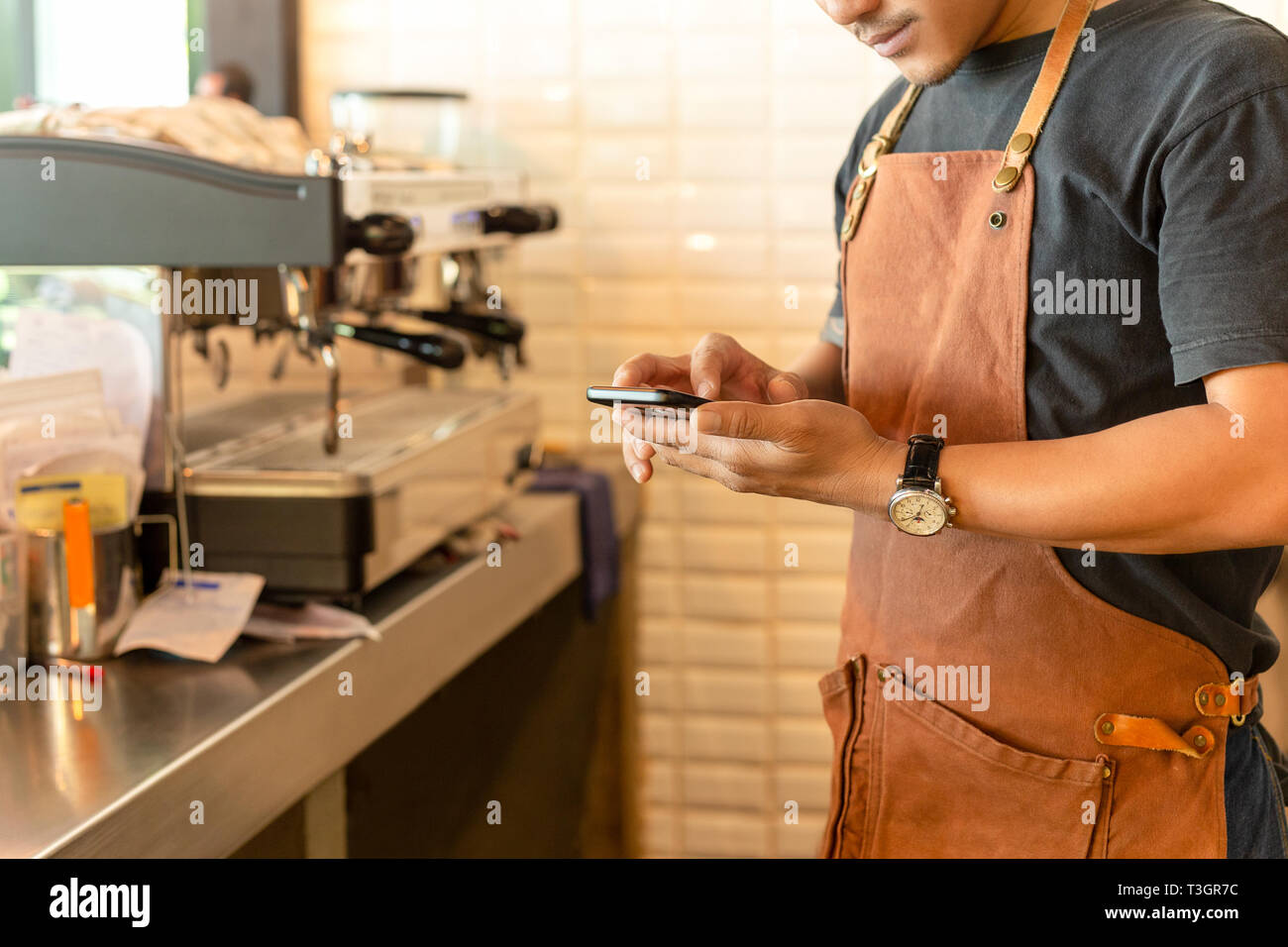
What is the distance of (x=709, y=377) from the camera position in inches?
42.5

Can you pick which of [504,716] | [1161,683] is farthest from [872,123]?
[504,716]

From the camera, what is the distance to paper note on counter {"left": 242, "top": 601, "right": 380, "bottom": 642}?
143cm

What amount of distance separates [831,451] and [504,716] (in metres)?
1.14

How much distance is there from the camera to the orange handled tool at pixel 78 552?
51.4 inches

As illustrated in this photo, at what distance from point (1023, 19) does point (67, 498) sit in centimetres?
97

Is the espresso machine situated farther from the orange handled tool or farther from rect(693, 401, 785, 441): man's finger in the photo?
rect(693, 401, 785, 441): man's finger

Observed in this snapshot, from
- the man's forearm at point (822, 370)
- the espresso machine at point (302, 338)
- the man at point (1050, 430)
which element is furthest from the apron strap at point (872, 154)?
the espresso machine at point (302, 338)

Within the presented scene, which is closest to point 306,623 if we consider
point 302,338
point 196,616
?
point 196,616

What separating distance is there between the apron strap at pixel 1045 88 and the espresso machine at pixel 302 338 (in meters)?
0.63

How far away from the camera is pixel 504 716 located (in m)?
1.99

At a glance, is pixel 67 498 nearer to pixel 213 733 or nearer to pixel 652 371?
pixel 213 733

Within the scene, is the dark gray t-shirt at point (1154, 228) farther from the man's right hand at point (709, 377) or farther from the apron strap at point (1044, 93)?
the man's right hand at point (709, 377)

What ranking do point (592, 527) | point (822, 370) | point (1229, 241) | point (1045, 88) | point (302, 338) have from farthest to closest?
point (592, 527)
point (302, 338)
point (822, 370)
point (1045, 88)
point (1229, 241)
